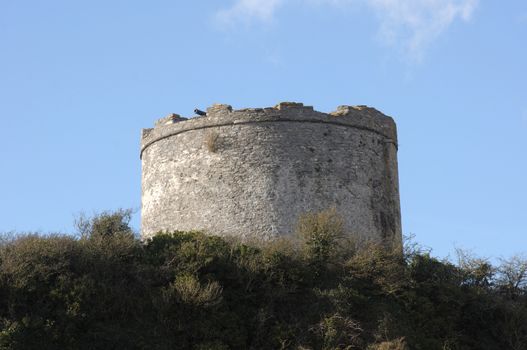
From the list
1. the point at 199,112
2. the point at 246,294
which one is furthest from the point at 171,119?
the point at 246,294

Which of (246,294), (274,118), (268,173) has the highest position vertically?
(274,118)

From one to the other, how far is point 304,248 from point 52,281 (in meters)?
6.05

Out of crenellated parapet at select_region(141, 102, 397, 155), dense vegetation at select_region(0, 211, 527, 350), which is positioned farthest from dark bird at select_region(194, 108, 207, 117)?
dense vegetation at select_region(0, 211, 527, 350)

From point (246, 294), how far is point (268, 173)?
360cm

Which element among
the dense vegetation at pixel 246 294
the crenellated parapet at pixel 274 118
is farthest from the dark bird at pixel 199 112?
the dense vegetation at pixel 246 294

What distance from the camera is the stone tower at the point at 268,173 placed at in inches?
1054

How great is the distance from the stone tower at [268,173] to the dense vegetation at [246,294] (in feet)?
2.67

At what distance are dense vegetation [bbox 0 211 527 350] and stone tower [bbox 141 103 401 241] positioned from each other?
815mm

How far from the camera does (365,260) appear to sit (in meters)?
25.9

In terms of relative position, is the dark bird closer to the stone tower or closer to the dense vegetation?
the stone tower

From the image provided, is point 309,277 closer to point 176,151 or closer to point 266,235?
point 266,235

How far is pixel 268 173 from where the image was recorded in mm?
26906

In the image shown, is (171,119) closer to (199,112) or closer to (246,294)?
(199,112)

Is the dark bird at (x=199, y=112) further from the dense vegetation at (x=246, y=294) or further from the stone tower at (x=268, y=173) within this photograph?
the dense vegetation at (x=246, y=294)
